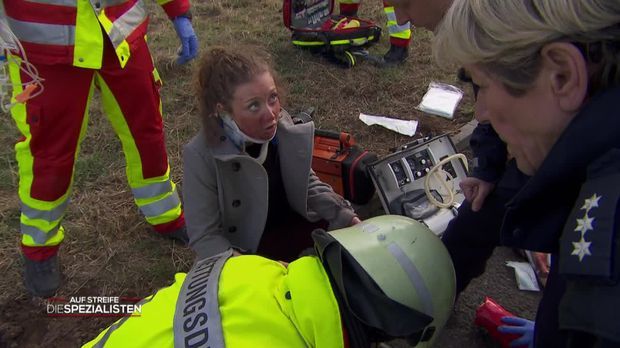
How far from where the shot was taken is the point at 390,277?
4.36 feet

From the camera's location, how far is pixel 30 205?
2.54 meters

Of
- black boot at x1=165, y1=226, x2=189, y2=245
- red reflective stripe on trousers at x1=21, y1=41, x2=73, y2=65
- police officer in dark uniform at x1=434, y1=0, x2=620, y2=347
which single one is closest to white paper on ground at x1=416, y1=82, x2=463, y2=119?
black boot at x1=165, y1=226, x2=189, y2=245

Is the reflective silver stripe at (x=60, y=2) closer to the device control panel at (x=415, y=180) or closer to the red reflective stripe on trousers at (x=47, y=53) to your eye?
the red reflective stripe on trousers at (x=47, y=53)

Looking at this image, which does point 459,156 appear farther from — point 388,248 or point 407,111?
point 388,248

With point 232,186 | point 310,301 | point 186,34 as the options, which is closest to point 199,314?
point 310,301

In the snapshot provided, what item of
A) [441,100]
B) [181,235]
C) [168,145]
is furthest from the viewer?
[441,100]

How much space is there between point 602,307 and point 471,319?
1670mm

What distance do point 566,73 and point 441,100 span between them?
334cm

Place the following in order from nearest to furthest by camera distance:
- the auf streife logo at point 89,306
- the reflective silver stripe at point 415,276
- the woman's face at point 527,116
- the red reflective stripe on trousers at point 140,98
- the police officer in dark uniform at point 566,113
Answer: the police officer in dark uniform at point 566,113 < the woman's face at point 527,116 < the reflective silver stripe at point 415,276 < the red reflective stripe on trousers at point 140,98 < the auf streife logo at point 89,306

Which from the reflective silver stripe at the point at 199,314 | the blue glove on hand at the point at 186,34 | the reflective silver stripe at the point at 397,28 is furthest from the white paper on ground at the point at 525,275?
the reflective silver stripe at the point at 397,28

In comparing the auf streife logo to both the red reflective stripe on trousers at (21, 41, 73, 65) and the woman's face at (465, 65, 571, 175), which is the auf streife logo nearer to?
the red reflective stripe on trousers at (21, 41, 73, 65)

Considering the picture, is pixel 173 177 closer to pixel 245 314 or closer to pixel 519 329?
pixel 519 329

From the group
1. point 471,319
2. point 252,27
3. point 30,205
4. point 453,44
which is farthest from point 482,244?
point 252,27

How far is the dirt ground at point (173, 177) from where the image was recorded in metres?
2.58
